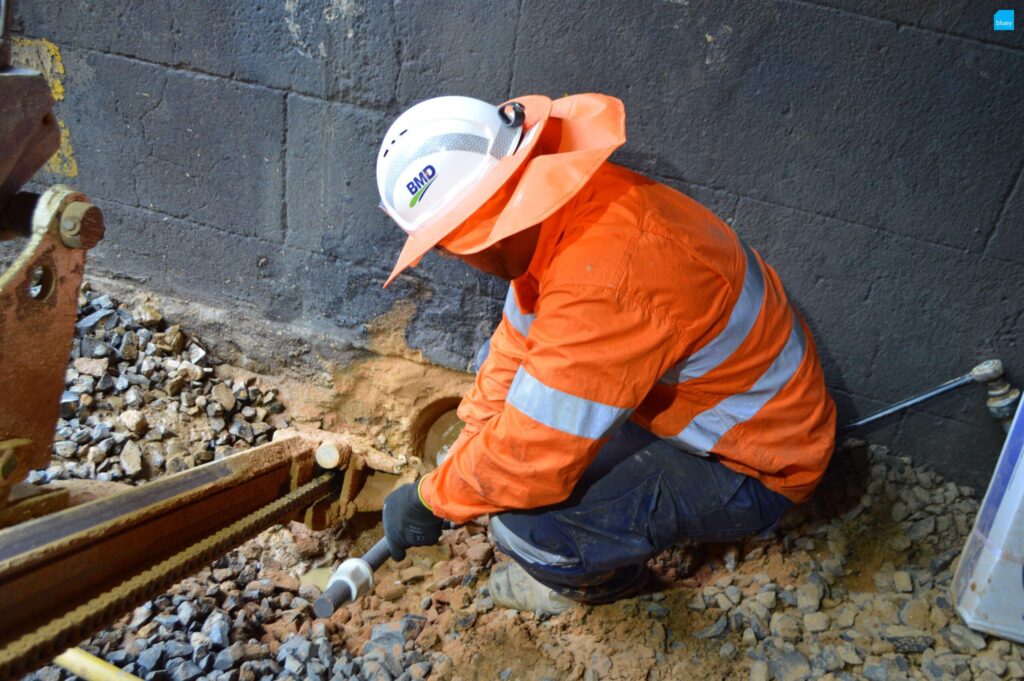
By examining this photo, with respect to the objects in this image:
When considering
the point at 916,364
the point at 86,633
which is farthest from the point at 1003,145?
the point at 86,633

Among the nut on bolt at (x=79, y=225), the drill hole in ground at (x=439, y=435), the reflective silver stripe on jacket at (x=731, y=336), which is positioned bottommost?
the drill hole in ground at (x=439, y=435)

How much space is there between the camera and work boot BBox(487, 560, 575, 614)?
2.64 metres

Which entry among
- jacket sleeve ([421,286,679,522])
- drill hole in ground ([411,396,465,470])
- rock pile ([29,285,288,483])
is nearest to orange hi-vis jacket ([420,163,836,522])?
jacket sleeve ([421,286,679,522])

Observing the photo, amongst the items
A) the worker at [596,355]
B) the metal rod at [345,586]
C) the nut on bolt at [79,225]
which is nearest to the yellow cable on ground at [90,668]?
the metal rod at [345,586]

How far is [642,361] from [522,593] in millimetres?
1272

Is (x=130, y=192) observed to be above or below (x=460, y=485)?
above

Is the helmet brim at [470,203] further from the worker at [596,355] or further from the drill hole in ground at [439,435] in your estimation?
the drill hole in ground at [439,435]

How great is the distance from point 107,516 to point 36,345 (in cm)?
53

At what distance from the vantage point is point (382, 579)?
2934 millimetres

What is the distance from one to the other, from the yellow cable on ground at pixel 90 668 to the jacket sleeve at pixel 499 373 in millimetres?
1202

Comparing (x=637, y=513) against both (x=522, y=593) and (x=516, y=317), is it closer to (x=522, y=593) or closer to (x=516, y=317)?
(x=522, y=593)

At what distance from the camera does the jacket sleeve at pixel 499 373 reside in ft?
8.13

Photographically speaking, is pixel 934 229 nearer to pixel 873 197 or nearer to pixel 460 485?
pixel 873 197

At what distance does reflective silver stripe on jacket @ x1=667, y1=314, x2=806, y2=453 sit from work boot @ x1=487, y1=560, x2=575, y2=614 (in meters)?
0.83
